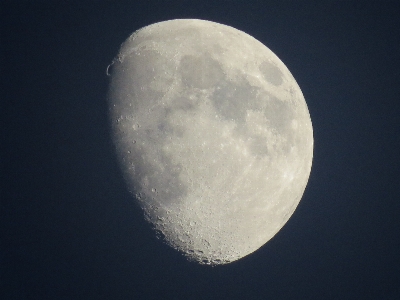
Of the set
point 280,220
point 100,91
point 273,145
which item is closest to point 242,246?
point 280,220

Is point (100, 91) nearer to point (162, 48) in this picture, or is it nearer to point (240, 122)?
point (162, 48)

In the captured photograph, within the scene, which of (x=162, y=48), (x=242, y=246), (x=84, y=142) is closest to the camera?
(x=162, y=48)

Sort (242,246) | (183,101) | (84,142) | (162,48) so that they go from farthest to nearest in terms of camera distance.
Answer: (242,246) → (84,142) → (162,48) → (183,101)

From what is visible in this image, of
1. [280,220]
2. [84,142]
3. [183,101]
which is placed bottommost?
[280,220]

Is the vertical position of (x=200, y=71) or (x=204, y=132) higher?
(x=200, y=71)

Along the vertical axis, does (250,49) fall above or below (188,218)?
above

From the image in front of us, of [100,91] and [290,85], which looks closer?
[100,91]
